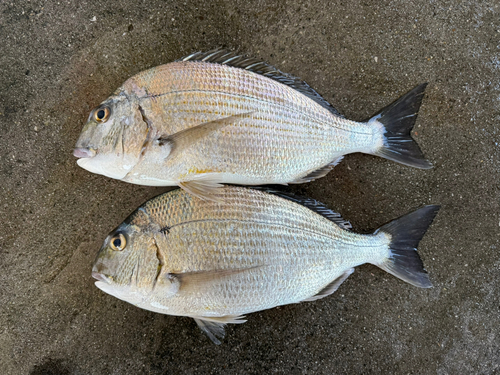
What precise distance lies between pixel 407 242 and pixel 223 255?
1251 millimetres

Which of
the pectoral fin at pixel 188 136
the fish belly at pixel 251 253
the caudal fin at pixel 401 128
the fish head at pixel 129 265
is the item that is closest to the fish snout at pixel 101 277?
the fish head at pixel 129 265

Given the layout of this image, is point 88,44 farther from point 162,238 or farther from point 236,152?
point 162,238

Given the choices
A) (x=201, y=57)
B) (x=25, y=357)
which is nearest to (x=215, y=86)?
Answer: (x=201, y=57)

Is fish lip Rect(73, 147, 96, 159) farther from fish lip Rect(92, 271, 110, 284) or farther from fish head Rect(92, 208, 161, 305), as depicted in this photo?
fish lip Rect(92, 271, 110, 284)

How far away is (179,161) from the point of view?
1.67 m

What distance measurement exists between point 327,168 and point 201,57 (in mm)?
1080

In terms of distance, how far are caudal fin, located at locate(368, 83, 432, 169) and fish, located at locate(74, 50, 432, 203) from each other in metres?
0.19

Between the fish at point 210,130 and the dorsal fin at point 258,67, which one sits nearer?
the fish at point 210,130

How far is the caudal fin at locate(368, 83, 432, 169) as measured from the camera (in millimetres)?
1955

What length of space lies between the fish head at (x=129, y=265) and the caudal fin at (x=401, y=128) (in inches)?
63.1

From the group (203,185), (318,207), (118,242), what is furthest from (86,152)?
(318,207)

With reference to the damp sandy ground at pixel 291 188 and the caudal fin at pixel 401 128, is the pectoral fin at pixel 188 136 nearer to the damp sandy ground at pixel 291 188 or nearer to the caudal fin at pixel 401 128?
the damp sandy ground at pixel 291 188

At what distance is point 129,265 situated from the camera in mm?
1613

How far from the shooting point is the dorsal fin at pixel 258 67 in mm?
1847
